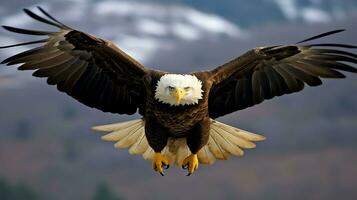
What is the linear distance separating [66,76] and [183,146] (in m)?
1.00

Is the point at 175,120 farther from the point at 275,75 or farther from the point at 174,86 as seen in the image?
the point at 275,75

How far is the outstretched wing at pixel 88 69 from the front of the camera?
641 centimetres

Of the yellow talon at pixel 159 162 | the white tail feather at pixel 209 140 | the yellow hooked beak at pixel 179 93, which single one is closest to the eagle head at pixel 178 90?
the yellow hooked beak at pixel 179 93

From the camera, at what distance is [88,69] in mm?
6609

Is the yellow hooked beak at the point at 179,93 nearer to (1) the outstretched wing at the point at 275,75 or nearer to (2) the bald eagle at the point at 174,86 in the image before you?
(2) the bald eagle at the point at 174,86

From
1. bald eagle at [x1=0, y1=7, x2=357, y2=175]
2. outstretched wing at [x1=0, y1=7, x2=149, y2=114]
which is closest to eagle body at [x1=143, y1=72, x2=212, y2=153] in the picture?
bald eagle at [x1=0, y1=7, x2=357, y2=175]

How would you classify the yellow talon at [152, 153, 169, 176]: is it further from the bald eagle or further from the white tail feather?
the white tail feather

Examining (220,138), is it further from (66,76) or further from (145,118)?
(66,76)

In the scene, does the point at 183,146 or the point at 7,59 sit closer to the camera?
the point at 7,59

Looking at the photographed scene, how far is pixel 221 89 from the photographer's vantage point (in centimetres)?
675

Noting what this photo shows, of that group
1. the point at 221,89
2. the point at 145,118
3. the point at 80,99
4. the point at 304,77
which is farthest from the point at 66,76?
the point at 304,77

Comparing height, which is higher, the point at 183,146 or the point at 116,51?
the point at 116,51

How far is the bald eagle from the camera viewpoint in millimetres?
6281

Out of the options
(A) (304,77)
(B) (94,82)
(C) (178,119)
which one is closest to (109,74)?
(B) (94,82)
